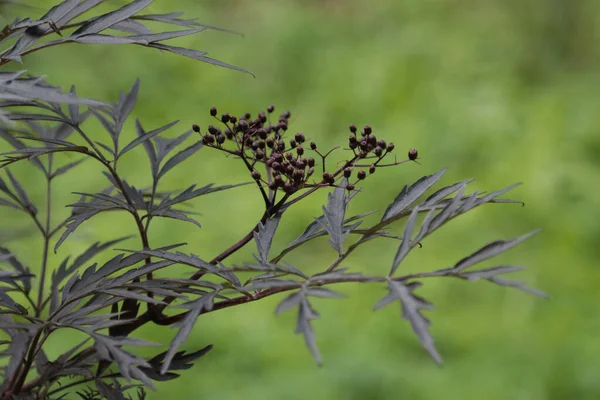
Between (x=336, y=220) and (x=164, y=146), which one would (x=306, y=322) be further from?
(x=164, y=146)

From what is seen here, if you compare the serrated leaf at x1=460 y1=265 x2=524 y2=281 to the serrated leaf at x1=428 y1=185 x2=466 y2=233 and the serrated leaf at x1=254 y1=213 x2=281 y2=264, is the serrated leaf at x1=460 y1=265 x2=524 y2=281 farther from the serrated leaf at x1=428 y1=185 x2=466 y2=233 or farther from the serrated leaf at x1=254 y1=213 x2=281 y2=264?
the serrated leaf at x1=254 y1=213 x2=281 y2=264

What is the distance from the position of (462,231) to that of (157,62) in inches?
52.0

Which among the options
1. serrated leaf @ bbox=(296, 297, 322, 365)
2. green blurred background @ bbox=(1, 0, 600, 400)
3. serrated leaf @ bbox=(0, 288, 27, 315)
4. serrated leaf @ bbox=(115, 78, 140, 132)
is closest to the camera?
serrated leaf @ bbox=(296, 297, 322, 365)

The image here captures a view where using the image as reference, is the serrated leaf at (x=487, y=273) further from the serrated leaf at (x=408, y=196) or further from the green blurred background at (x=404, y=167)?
the green blurred background at (x=404, y=167)

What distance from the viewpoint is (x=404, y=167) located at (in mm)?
2365

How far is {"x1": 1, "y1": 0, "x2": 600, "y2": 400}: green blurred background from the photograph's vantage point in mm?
1760

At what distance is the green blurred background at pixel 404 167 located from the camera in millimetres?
1760

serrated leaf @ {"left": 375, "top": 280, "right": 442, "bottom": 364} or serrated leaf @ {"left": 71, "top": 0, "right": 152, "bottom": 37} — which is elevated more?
serrated leaf @ {"left": 71, "top": 0, "right": 152, "bottom": 37}

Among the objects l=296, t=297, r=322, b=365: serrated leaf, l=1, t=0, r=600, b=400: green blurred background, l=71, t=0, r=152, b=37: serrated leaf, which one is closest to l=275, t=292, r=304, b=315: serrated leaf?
l=296, t=297, r=322, b=365: serrated leaf

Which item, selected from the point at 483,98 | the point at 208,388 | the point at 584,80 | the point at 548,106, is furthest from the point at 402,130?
the point at 208,388

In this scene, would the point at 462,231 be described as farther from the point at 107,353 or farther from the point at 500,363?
the point at 107,353

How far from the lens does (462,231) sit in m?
2.22

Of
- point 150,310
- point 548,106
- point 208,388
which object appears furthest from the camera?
point 548,106

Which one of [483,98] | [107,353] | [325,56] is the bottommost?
[107,353]
